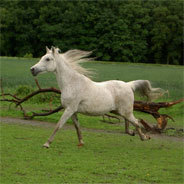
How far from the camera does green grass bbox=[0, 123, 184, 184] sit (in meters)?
6.43

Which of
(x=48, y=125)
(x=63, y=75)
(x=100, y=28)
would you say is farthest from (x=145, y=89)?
(x=100, y=28)

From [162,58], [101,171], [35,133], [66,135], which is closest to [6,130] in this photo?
[35,133]

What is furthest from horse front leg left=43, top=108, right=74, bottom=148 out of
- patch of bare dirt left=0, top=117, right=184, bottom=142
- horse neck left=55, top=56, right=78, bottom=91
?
patch of bare dirt left=0, top=117, right=184, bottom=142

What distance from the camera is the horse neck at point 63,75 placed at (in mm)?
8742

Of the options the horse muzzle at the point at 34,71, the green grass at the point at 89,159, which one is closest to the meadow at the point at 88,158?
the green grass at the point at 89,159

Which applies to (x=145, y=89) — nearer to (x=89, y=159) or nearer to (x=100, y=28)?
(x=89, y=159)

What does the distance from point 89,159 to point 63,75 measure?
6.74 ft

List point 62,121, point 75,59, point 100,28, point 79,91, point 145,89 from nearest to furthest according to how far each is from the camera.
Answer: point 62,121 → point 79,91 → point 75,59 → point 145,89 → point 100,28

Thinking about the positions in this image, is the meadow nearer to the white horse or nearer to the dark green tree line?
the white horse

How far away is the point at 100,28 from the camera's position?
178 ft

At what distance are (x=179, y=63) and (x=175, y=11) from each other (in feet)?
25.6

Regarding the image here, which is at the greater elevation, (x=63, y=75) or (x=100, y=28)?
(x=63, y=75)

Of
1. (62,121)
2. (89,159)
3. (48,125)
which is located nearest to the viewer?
(89,159)

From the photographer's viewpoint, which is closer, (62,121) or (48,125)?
(62,121)
